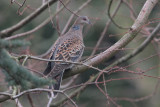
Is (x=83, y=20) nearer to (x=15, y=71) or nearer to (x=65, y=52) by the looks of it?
(x=65, y=52)

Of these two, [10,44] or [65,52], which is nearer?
[10,44]

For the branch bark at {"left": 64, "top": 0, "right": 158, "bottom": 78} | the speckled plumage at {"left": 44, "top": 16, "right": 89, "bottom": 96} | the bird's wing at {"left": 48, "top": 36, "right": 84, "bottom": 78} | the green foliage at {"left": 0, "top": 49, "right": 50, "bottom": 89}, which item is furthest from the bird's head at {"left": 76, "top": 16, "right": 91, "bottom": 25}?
the green foliage at {"left": 0, "top": 49, "right": 50, "bottom": 89}

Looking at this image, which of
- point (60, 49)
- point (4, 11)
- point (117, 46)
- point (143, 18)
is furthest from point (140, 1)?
point (4, 11)

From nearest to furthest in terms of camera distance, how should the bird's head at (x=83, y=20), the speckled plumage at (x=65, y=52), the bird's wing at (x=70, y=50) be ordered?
the speckled plumage at (x=65, y=52) < the bird's wing at (x=70, y=50) < the bird's head at (x=83, y=20)

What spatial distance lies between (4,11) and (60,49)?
6.87m

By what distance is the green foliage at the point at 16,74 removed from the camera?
233 cm

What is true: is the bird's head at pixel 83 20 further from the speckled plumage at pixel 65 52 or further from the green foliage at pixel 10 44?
the green foliage at pixel 10 44

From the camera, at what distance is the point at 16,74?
2.38 meters

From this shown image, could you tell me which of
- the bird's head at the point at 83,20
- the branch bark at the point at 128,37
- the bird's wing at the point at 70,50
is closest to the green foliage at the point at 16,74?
the branch bark at the point at 128,37

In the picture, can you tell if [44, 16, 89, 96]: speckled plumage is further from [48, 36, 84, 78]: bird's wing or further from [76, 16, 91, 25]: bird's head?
[76, 16, 91, 25]: bird's head

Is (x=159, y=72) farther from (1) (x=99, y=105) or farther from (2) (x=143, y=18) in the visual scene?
(2) (x=143, y=18)

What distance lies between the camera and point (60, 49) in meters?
4.63

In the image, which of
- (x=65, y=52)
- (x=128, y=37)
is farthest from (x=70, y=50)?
(x=128, y=37)

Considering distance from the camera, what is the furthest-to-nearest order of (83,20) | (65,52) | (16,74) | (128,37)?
(83,20)
(65,52)
(128,37)
(16,74)
